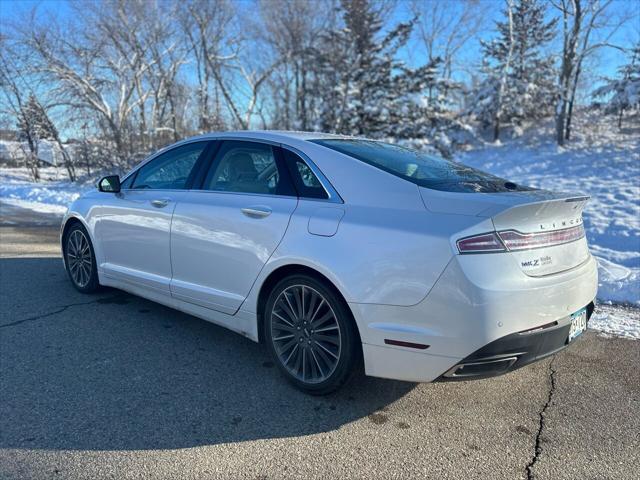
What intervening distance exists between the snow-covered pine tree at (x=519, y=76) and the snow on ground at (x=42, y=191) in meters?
19.8

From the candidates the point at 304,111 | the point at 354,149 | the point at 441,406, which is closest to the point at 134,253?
the point at 354,149

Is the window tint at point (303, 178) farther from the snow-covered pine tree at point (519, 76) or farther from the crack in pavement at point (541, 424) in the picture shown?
the snow-covered pine tree at point (519, 76)

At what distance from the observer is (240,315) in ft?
11.0

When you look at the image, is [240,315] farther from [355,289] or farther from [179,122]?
[179,122]

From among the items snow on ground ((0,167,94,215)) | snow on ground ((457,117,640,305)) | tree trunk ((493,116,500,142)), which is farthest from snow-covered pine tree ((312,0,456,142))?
snow on ground ((0,167,94,215))

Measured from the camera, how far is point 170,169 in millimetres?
4199

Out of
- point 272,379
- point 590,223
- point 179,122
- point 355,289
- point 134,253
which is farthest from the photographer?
point 179,122

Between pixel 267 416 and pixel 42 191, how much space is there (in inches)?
732

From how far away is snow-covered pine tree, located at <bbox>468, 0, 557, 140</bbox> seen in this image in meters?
24.4

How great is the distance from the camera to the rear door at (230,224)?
320 cm

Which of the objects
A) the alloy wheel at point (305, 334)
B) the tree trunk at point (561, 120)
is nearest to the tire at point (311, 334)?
the alloy wheel at point (305, 334)

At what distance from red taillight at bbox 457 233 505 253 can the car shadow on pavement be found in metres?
1.14

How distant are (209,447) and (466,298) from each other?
1.51 m

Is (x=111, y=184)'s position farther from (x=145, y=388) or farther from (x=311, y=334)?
(x=311, y=334)
